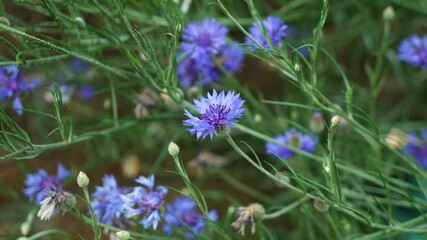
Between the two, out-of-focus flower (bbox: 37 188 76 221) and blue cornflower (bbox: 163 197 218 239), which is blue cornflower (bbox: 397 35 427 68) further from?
out-of-focus flower (bbox: 37 188 76 221)

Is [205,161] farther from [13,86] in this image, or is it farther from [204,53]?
[13,86]

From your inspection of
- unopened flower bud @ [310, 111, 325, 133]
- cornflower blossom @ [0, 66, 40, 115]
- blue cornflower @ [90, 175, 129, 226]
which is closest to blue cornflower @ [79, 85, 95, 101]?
cornflower blossom @ [0, 66, 40, 115]

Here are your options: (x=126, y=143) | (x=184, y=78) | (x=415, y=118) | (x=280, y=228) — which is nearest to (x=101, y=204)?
(x=184, y=78)

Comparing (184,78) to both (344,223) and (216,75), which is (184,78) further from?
(344,223)

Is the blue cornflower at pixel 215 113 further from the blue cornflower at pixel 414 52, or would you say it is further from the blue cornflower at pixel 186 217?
the blue cornflower at pixel 414 52

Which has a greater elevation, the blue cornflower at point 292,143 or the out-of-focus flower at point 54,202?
the blue cornflower at point 292,143

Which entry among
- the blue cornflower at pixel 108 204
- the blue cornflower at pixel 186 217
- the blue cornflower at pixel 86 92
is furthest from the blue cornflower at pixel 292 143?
the blue cornflower at pixel 86 92

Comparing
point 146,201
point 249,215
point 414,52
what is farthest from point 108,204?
point 414,52

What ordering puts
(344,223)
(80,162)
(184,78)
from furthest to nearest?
1. (80,162)
2. (184,78)
3. (344,223)
